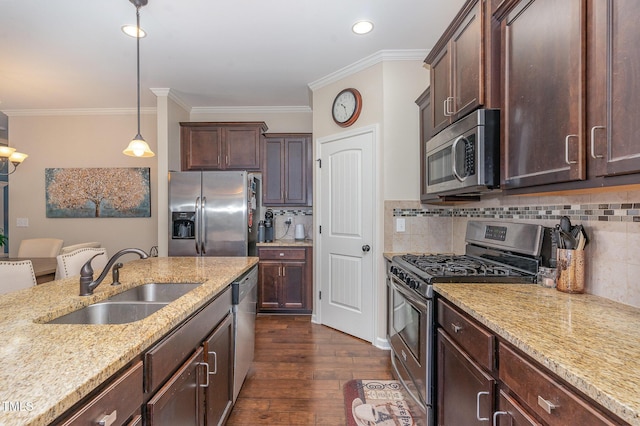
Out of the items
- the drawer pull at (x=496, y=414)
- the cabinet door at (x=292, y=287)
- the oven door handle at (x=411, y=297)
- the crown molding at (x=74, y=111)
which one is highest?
the crown molding at (x=74, y=111)

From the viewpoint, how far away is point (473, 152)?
1.65 metres

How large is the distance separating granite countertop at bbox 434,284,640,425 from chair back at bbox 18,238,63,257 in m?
4.31

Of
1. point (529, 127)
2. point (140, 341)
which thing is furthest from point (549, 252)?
point (140, 341)

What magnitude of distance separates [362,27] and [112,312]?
249 cm

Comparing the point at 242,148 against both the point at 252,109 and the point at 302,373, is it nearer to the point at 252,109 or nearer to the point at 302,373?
the point at 252,109

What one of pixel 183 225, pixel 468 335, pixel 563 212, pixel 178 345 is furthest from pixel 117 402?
pixel 183 225

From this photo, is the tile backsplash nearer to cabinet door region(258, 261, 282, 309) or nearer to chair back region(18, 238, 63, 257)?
cabinet door region(258, 261, 282, 309)

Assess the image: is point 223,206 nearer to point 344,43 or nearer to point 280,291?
point 280,291

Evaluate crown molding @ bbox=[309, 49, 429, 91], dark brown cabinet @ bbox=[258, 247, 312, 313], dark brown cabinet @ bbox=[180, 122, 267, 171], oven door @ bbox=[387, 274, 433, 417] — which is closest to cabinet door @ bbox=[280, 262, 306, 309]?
dark brown cabinet @ bbox=[258, 247, 312, 313]

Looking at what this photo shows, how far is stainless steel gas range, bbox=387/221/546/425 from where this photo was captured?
67.3 inches


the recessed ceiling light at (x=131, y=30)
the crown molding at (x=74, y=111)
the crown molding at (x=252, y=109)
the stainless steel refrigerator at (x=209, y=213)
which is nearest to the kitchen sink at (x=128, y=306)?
the stainless steel refrigerator at (x=209, y=213)

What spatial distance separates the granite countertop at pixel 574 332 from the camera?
72 cm

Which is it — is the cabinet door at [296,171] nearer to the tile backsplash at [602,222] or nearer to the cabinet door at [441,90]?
the cabinet door at [441,90]

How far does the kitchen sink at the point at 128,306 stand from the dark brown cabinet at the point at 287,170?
8.12ft
